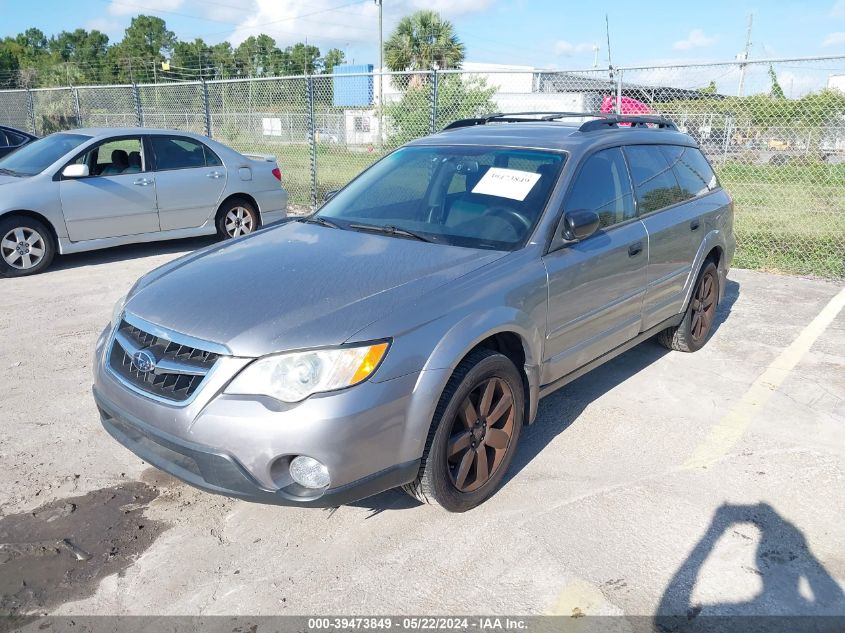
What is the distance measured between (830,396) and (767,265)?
4293 millimetres

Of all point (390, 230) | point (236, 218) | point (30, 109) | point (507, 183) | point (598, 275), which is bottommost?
point (236, 218)

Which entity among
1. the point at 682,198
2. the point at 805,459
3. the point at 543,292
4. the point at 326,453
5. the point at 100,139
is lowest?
the point at 805,459

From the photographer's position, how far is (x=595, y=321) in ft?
12.8

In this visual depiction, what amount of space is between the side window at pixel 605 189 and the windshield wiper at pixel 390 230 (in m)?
0.80

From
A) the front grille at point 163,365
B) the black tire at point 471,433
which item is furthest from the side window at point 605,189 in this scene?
the front grille at point 163,365

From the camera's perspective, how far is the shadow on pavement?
2.55 metres

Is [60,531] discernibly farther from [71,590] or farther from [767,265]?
[767,265]

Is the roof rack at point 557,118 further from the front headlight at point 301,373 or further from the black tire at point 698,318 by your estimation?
the front headlight at point 301,373

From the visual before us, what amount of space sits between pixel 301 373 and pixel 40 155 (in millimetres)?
6973

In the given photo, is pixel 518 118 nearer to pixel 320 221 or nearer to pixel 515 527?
pixel 320 221

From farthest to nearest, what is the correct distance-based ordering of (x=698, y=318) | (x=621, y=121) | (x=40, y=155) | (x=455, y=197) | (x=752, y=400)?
(x=40, y=155) < (x=698, y=318) < (x=621, y=121) < (x=752, y=400) < (x=455, y=197)

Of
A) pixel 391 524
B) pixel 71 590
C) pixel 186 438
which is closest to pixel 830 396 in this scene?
pixel 391 524

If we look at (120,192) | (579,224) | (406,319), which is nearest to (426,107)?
(120,192)

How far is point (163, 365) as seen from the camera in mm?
2795
